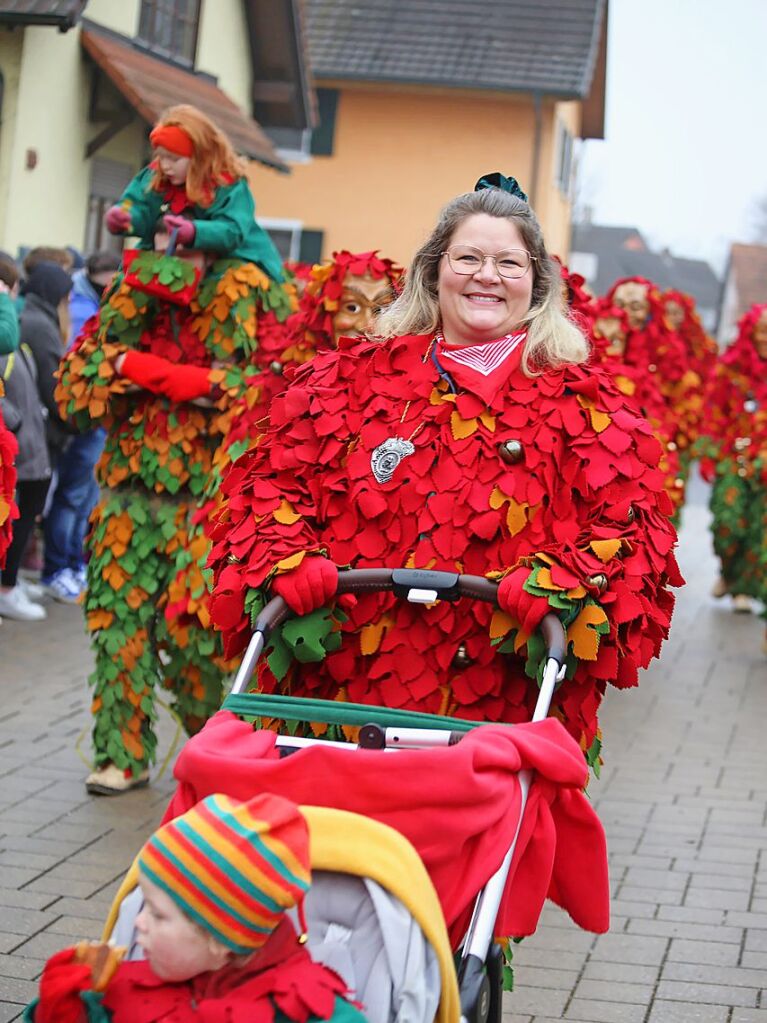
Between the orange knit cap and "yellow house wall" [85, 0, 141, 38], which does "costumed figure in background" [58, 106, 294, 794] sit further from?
"yellow house wall" [85, 0, 141, 38]

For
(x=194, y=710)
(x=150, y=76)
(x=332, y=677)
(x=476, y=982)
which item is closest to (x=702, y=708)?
(x=194, y=710)

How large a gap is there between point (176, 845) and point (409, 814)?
0.48 meters

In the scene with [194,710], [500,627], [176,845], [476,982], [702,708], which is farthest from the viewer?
[702,708]

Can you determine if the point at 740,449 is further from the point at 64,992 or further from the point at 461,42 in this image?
the point at 461,42

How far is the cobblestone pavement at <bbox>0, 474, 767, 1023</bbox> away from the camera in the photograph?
16.5 ft

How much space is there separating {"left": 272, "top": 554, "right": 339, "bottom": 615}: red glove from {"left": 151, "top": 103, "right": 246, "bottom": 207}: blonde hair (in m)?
3.04

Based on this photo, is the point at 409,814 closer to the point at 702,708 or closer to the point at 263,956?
the point at 263,956

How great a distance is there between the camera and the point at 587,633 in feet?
12.0

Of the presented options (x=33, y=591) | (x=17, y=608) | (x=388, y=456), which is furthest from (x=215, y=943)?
(x=33, y=591)

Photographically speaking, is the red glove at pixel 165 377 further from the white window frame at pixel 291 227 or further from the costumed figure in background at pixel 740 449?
the white window frame at pixel 291 227

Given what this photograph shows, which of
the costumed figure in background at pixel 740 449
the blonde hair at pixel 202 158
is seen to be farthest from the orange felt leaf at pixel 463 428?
the costumed figure in background at pixel 740 449

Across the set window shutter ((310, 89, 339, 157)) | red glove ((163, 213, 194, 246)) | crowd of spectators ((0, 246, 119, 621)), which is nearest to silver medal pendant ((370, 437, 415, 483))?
red glove ((163, 213, 194, 246))

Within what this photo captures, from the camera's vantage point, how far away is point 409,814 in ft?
9.92

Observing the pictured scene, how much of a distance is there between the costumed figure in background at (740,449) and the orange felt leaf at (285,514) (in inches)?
335
